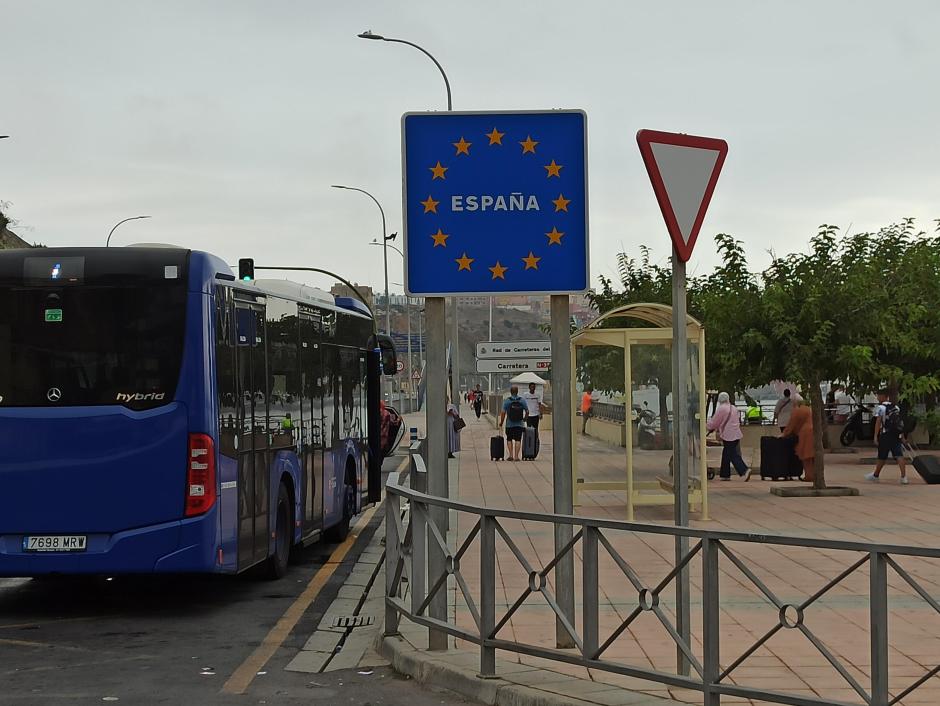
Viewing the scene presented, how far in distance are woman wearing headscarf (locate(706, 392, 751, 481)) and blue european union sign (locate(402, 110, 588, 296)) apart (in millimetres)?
18482

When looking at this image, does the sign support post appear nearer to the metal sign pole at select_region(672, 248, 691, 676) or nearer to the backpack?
the metal sign pole at select_region(672, 248, 691, 676)

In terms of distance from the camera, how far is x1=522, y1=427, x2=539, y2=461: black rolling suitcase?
36750 millimetres

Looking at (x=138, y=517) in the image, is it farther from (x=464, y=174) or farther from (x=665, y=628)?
(x=665, y=628)

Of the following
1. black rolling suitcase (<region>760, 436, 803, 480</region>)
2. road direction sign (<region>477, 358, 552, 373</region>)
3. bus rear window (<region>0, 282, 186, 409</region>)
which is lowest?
black rolling suitcase (<region>760, 436, 803, 480</region>)

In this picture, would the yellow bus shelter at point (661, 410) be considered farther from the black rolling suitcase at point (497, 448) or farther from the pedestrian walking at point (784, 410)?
the black rolling suitcase at point (497, 448)

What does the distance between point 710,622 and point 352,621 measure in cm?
498

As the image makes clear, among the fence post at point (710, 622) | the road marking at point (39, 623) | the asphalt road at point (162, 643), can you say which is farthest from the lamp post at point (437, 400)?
the road marking at point (39, 623)

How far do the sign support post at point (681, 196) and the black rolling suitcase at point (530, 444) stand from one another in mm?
29128

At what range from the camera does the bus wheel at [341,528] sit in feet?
56.8

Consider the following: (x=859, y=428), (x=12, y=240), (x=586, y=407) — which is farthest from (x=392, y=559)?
(x=12, y=240)

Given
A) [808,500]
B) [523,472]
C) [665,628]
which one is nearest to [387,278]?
[523,472]

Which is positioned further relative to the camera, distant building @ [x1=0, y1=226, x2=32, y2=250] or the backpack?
distant building @ [x1=0, y1=226, x2=32, y2=250]

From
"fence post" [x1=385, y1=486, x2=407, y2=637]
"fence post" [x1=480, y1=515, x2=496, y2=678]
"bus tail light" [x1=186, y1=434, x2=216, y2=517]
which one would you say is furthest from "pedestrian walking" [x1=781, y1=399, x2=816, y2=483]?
"fence post" [x1=480, y1=515, x2=496, y2=678]

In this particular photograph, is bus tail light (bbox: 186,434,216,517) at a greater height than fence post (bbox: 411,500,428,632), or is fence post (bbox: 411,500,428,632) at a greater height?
bus tail light (bbox: 186,434,216,517)
